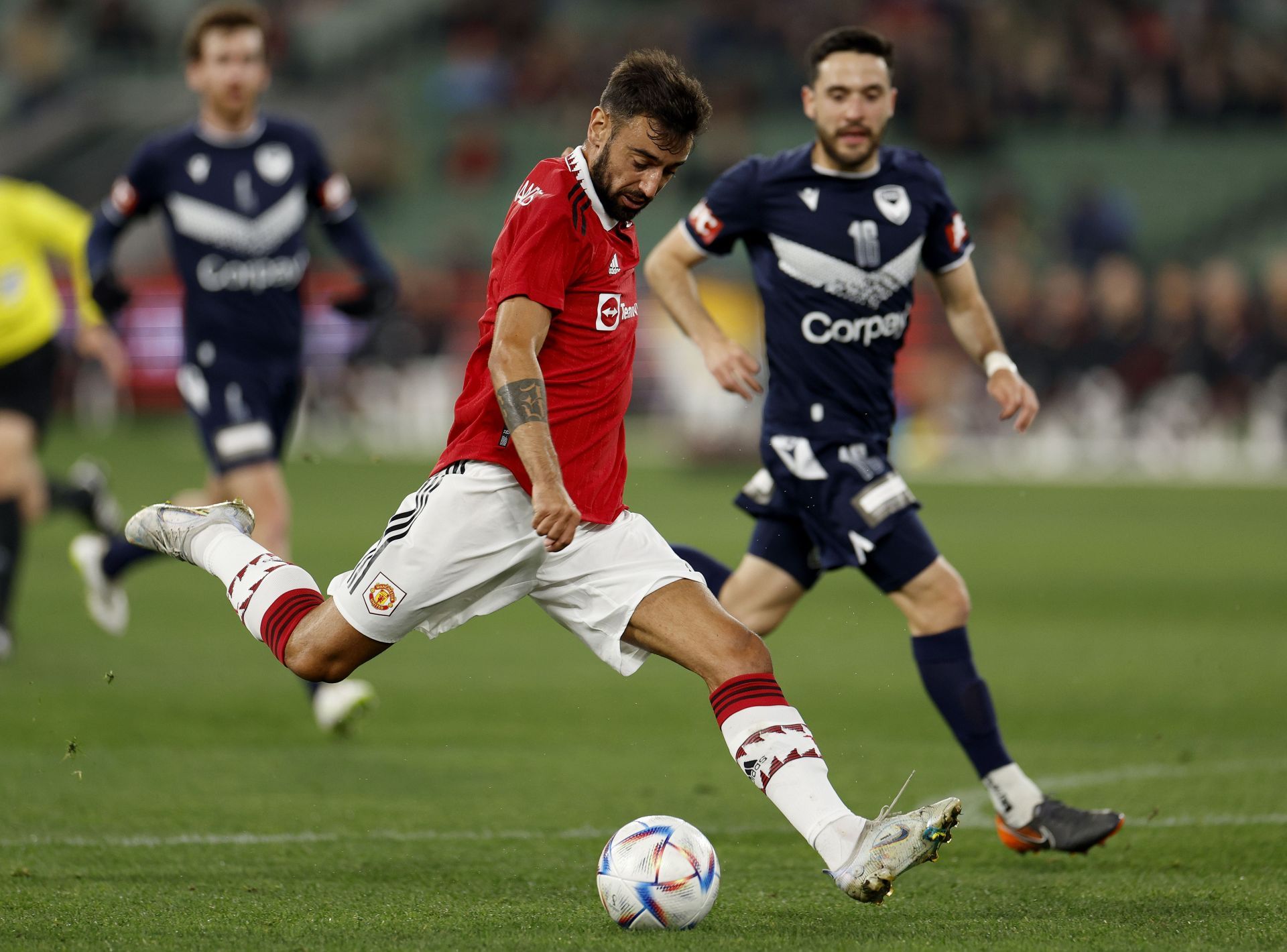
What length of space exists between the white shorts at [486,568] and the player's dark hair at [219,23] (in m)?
3.73

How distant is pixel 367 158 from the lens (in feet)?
94.2

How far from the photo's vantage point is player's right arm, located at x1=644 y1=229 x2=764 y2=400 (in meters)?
5.83

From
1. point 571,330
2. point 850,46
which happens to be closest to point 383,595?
point 571,330

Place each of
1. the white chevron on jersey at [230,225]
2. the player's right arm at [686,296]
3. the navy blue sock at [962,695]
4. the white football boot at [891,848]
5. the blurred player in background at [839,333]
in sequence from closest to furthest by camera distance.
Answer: the white football boot at [891,848] → the navy blue sock at [962,695] → the blurred player in background at [839,333] → the player's right arm at [686,296] → the white chevron on jersey at [230,225]

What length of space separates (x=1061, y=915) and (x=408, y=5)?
29.9 m

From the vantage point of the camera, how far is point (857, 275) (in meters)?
5.94

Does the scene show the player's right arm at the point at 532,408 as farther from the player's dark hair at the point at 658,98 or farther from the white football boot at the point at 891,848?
the white football boot at the point at 891,848

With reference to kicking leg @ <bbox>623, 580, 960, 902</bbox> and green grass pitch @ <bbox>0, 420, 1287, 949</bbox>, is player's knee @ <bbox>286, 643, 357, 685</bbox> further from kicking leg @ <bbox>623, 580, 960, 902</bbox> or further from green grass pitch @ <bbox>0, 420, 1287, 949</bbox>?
kicking leg @ <bbox>623, 580, 960, 902</bbox>

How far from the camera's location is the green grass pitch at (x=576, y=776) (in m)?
4.50

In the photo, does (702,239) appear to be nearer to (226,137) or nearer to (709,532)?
(226,137)

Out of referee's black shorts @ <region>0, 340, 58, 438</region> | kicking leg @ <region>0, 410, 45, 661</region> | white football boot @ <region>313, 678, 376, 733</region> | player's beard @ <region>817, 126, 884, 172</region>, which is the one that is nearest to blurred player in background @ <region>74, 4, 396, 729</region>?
white football boot @ <region>313, 678, 376, 733</region>

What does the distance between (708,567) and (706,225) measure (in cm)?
119

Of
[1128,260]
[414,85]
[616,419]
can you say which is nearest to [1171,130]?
[1128,260]

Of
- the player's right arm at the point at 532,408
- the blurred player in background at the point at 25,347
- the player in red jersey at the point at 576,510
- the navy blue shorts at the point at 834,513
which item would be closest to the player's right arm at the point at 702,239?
the navy blue shorts at the point at 834,513
